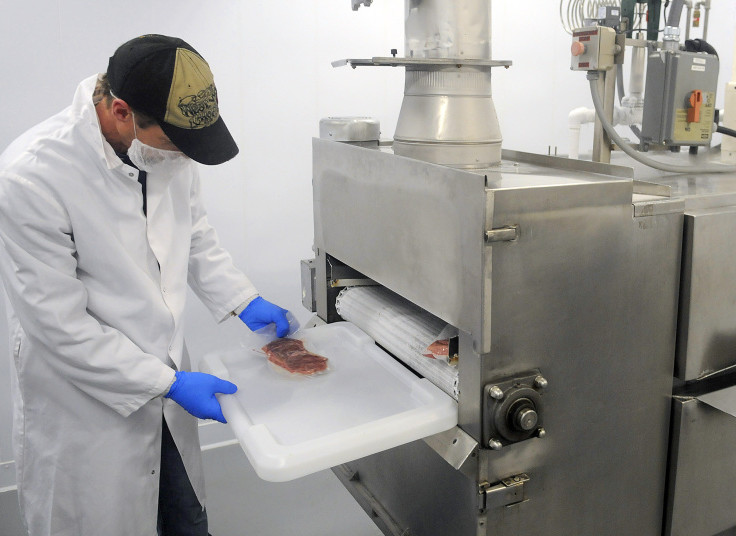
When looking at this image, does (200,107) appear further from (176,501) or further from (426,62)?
(176,501)

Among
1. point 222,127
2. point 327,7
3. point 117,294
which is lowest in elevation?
point 117,294

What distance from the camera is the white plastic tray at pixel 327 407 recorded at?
88cm

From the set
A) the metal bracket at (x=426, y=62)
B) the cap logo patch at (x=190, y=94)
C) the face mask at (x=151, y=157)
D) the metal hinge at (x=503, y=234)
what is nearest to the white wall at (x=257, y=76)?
the face mask at (x=151, y=157)

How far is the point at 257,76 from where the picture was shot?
222 centimetres

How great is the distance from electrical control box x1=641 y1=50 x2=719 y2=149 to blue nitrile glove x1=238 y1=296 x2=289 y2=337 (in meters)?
0.94

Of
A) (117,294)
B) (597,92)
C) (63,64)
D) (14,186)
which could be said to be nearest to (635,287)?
(597,92)

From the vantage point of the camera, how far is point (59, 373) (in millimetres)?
1316

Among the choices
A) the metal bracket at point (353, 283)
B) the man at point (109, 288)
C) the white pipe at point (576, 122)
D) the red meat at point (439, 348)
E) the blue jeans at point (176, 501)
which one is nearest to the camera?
the red meat at point (439, 348)

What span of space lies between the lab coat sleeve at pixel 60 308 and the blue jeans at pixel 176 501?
1.00 feet

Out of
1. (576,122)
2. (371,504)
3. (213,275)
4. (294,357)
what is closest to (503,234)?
(294,357)

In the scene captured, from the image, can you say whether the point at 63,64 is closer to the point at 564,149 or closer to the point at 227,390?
the point at 227,390

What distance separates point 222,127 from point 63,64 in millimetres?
1117

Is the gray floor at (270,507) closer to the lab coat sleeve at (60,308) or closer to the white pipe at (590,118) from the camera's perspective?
the lab coat sleeve at (60,308)

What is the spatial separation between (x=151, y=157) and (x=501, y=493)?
0.86 m
